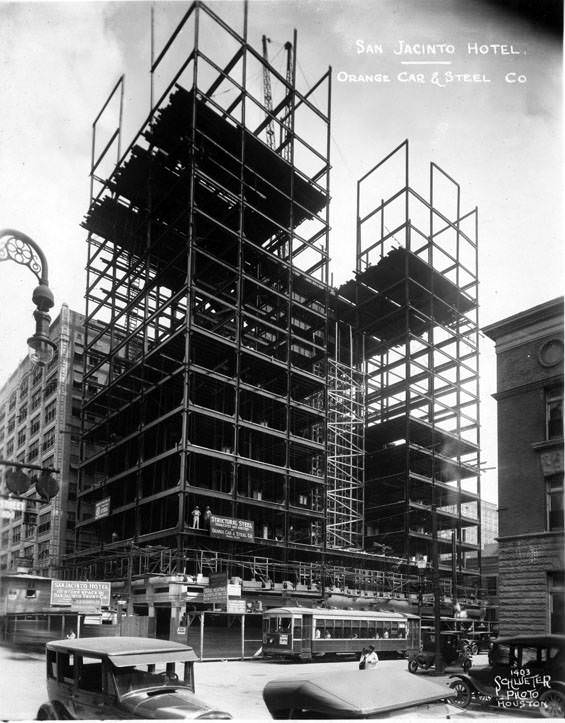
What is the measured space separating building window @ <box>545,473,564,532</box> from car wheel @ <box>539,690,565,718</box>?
10664 mm

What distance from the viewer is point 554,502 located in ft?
83.7

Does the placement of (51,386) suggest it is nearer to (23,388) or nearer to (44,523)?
(23,388)

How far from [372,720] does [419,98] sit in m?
14.9

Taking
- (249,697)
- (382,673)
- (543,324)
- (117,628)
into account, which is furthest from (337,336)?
(382,673)

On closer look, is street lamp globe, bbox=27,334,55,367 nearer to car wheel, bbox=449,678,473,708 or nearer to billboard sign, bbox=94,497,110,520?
car wheel, bbox=449,678,473,708

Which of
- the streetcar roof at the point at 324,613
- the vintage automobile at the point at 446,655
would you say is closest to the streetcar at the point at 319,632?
the streetcar roof at the point at 324,613

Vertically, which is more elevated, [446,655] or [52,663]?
[52,663]

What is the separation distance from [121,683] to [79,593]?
2436 cm

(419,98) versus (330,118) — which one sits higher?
(330,118)

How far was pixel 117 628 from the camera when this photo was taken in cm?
3644

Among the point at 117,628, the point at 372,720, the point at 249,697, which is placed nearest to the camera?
the point at 372,720

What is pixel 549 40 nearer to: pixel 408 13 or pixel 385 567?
pixel 408 13

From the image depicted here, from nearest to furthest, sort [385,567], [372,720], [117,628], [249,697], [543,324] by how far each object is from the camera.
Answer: [372,720] < [249,697] < [543,324] < [117,628] < [385,567]

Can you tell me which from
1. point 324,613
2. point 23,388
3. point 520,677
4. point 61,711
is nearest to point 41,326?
point 61,711
